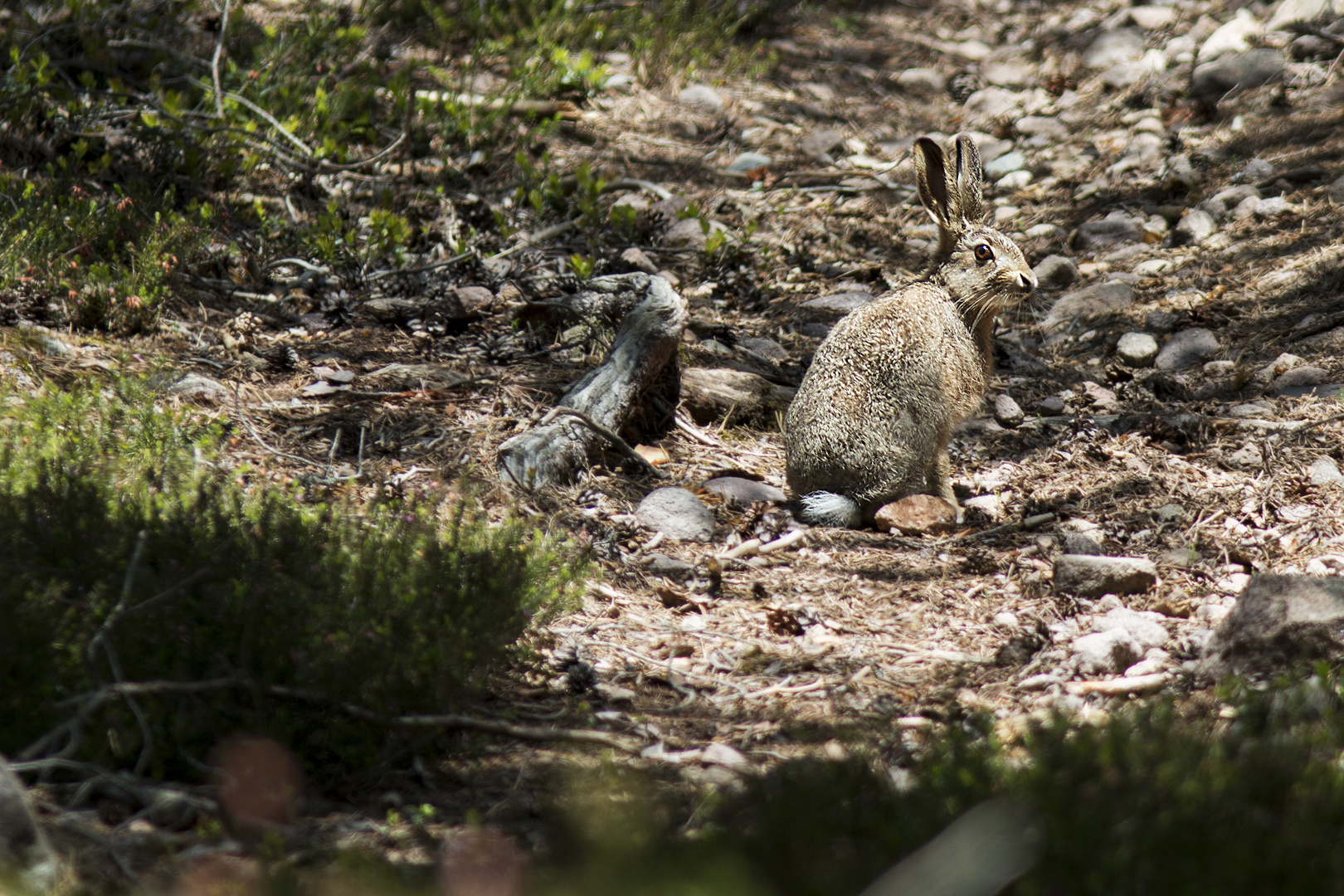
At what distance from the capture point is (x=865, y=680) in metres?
3.60

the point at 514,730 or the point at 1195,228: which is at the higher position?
the point at 1195,228

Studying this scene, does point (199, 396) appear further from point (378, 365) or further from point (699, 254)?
point (699, 254)

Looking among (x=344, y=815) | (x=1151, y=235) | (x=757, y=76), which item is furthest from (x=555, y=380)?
(x=757, y=76)

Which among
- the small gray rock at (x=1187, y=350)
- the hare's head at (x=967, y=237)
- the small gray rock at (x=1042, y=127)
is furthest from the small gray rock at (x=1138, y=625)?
the small gray rock at (x=1042, y=127)

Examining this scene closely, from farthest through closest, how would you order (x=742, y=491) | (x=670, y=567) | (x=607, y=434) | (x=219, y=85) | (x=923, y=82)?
(x=923, y=82) < (x=219, y=85) < (x=742, y=491) < (x=607, y=434) < (x=670, y=567)

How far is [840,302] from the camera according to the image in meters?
7.59

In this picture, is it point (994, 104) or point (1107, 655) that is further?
point (994, 104)

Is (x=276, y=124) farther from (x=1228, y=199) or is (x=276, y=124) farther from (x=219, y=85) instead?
(x=1228, y=199)

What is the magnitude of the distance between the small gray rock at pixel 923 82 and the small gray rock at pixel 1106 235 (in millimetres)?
4088

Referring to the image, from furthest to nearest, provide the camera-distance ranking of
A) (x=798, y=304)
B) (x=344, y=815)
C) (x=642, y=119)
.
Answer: (x=642, y=119) → (x=798, y=304) → (x=344, y=815)

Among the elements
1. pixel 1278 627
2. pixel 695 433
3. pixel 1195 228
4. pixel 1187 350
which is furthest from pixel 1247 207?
pixel 1278 627

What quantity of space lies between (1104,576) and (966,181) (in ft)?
7.93

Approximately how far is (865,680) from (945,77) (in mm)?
10254

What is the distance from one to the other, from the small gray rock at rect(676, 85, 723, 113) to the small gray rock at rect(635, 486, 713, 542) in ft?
22.9
